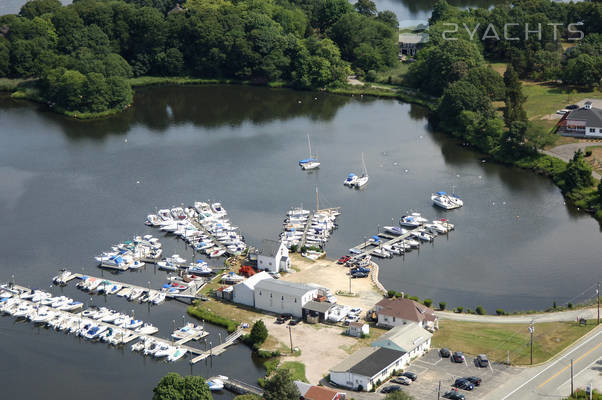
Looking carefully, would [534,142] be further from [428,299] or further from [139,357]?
[139,357]

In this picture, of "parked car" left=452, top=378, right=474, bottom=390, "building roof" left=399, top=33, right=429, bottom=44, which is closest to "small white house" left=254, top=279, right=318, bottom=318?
"parked car" left=452, top=378, right=474, bottom=390

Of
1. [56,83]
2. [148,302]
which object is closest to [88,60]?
[56,83]

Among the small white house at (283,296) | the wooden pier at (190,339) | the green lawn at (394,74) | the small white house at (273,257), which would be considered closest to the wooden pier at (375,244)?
the small white house at (273,257)

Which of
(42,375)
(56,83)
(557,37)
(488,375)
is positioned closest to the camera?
(488,375)

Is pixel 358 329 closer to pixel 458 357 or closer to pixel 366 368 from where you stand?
pixel 366 368

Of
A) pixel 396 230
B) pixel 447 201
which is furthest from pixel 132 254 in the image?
pixel 447 201

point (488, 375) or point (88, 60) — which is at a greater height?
point (88, 60)

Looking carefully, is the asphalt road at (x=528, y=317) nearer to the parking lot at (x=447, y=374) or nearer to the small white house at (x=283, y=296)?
the parking lot at (x=447, y=374)

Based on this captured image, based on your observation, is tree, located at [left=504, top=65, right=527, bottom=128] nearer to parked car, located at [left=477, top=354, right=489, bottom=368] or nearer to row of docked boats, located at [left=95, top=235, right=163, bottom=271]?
row of docked boats, located at [left=95, top=235, right=163, bottom=271]
